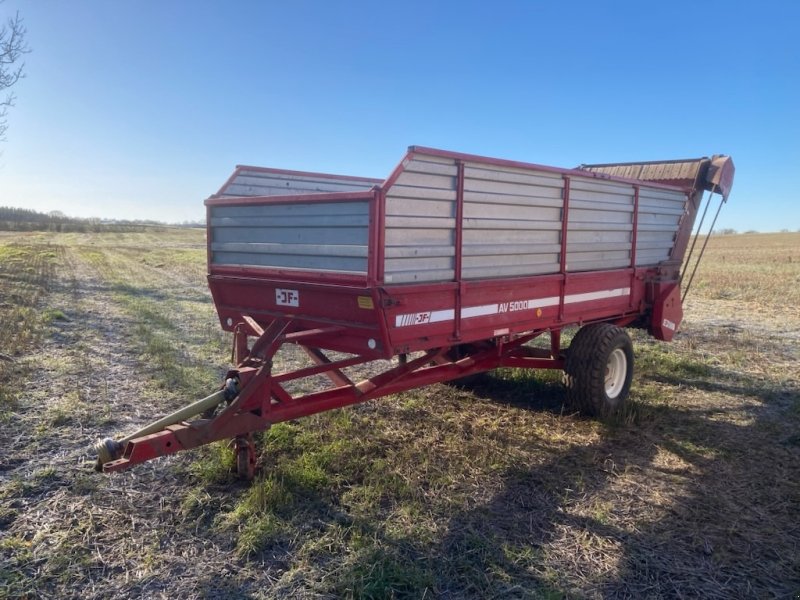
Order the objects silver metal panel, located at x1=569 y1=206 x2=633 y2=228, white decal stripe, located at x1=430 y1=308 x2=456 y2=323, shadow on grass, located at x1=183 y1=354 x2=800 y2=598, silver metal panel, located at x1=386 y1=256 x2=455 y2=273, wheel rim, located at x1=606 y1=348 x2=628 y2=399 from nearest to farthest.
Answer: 1. shadow on grass, located at x1=183 y1=354 x2=800 y2=598
2. silver metal panel, located at x1=386 y1=256 x2=455 y2=273
3. white decal stripe, located at x1=430 y1=308 x2=456 y2=323
4. silver metal panel, located at x1=569 y1=206 x2=633 y2=228
5. wheel rim, located at x1=606 y1=348 x2=628 y2=399

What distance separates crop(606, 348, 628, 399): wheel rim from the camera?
6164 mm

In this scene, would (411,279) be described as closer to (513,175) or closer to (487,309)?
(487,309)

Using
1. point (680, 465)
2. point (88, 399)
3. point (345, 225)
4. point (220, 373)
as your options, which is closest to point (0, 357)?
point (88, 399)

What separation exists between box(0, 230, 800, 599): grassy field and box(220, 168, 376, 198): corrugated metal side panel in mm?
2162

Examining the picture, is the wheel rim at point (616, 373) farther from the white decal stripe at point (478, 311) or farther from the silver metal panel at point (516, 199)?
the white decal stripe at point (478, 311)

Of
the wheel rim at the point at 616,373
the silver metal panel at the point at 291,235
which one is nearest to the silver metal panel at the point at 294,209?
the silver metal panel at the point at 291,235

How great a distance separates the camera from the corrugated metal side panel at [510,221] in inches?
166

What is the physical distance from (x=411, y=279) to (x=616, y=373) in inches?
133

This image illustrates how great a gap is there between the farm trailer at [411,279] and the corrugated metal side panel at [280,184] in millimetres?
13

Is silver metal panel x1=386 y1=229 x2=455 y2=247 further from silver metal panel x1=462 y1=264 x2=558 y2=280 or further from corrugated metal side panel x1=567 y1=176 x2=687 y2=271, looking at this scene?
corrugated metal side panel x1=567 y1=176 x2=687 y2=271

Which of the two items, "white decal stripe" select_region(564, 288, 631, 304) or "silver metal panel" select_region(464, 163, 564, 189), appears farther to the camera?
"white decal stripe" select_region(564, 288, 631, 304)

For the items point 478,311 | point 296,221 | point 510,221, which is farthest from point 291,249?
point 510,221

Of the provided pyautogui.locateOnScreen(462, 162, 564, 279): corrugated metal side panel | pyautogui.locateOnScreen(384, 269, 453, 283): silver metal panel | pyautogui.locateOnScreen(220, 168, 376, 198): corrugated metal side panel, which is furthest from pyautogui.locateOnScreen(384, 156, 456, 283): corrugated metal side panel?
pyautogui.locateOnScreen(220, 168, 376, 198): corrugated metal side panel

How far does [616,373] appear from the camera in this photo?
6.25 meters
